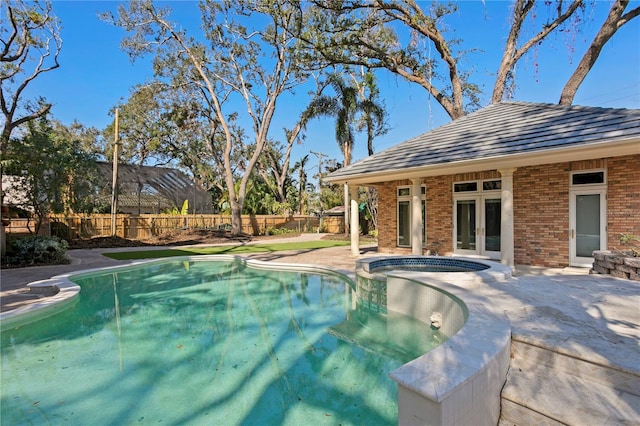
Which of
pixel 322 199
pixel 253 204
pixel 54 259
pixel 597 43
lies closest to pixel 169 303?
pixel 54 259

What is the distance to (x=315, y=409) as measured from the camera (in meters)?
3.46

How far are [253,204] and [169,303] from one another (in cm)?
2123

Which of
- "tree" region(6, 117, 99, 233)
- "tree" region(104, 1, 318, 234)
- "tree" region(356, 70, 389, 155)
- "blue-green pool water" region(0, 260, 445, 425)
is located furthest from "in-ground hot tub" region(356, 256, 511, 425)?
"tree" region(104, 1, 318, 234)

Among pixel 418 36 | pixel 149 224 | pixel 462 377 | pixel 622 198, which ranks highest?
pixel 418 36

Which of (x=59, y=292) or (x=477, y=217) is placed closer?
(x=59, y=292)

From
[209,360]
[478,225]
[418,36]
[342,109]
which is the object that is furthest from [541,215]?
[342,109]

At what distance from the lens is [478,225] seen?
35.8 ft

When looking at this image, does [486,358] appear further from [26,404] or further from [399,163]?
[399,163]

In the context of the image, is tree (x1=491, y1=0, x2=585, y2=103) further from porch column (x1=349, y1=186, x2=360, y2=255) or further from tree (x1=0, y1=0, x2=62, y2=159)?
tree (x1=0, y1=0, x2=62, y2=159)

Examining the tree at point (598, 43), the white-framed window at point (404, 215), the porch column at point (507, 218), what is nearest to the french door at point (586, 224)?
the porch column at point (507, 218)

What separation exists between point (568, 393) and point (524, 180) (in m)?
8.44

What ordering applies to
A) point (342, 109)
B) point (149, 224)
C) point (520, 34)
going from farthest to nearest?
point (342, 109)
point (149, 224)
point (520, 34)

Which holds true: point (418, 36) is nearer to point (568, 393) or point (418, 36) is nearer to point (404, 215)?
point (404, 215)

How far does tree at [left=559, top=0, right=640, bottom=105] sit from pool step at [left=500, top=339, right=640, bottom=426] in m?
16.3
